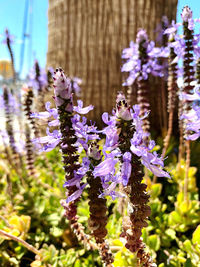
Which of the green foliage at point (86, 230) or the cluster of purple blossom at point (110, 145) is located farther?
the green foliage at point (86, 230)

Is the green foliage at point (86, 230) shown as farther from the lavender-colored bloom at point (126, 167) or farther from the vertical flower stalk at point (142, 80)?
the lavender-colored bloom at point (126, 167)

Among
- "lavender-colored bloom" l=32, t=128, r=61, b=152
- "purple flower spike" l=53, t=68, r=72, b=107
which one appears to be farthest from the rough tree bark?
"purple flower spike" l=53, t=68, r=72, b=107

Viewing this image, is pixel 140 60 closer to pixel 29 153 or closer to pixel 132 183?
pixel 29 153

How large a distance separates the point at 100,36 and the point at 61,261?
9.79 ft

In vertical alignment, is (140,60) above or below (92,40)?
below

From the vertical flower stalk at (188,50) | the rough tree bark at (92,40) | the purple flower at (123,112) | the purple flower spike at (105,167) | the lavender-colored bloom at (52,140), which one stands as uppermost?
the rough tree bark at (92,40)

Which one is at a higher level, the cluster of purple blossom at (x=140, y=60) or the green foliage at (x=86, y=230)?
the cluster of purple blossom at (x=140, y=60)

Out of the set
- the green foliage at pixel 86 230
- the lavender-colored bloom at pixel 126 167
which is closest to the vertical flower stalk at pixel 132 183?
the lavender-colored bloom at pixel 126 167

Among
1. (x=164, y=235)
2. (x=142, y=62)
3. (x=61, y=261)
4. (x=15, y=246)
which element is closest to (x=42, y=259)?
(x=61, y=261)

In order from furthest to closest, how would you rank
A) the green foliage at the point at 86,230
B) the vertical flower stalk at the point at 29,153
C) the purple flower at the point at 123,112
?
1. the vertical flower stalk at the point at 29,153
2. the green foliage at the point at 86,230
3. the purple flower at the point at 123,112

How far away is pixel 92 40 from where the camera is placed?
4.05 m

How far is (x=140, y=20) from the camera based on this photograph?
372 centimetres

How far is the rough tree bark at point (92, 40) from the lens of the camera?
383cm

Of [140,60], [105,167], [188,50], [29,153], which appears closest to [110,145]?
[105,167]
